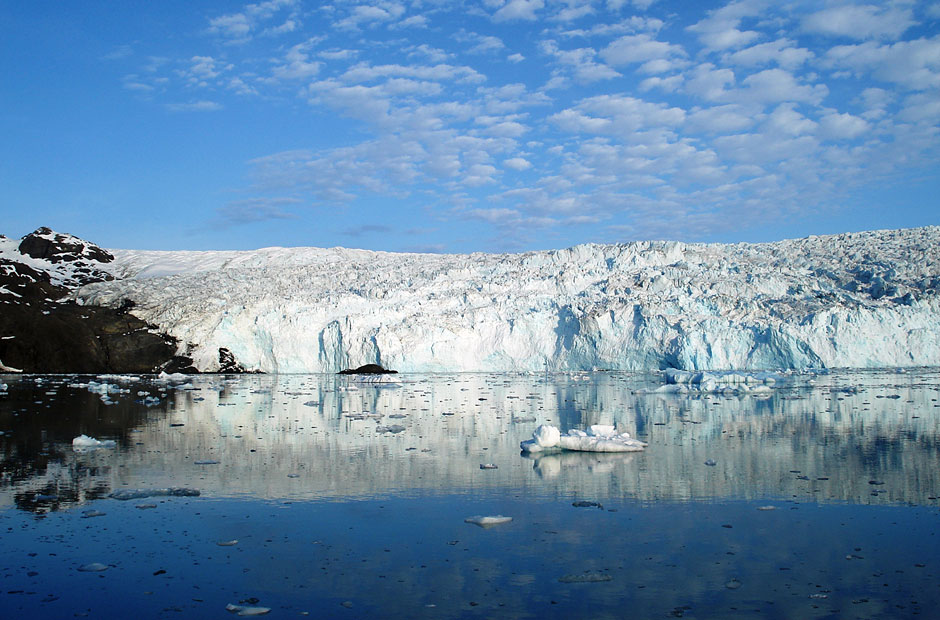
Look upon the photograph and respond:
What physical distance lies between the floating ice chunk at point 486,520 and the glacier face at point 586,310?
2207 cm

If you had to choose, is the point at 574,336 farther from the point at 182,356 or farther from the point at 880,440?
the point at 880,440

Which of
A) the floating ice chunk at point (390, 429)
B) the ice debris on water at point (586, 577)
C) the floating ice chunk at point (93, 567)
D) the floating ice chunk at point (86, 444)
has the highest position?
the floating ice chunk at point (86, 444)

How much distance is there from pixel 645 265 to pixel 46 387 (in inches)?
945

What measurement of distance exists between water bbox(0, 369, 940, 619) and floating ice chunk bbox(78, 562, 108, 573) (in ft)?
0.07

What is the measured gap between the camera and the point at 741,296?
27.2 meters

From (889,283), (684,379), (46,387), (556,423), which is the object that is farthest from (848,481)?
(889,283)

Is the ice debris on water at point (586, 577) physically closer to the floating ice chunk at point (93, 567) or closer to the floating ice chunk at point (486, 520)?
the floating ice chunk at point (486, 520)

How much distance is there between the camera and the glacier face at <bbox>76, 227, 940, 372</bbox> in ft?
81.1

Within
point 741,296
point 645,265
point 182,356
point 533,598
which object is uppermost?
point 645,265

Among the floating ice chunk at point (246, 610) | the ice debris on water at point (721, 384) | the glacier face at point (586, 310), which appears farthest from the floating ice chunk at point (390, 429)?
the glacier face at point (586, 310)

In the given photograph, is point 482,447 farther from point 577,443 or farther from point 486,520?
point 486,520

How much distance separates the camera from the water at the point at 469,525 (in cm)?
327

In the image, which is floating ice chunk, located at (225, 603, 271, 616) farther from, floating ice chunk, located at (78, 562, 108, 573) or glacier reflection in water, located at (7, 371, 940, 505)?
glacier reflection in water, located at (7, 371, 940, 505)

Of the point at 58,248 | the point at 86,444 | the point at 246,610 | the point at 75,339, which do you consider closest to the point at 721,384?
the point at 86,444
